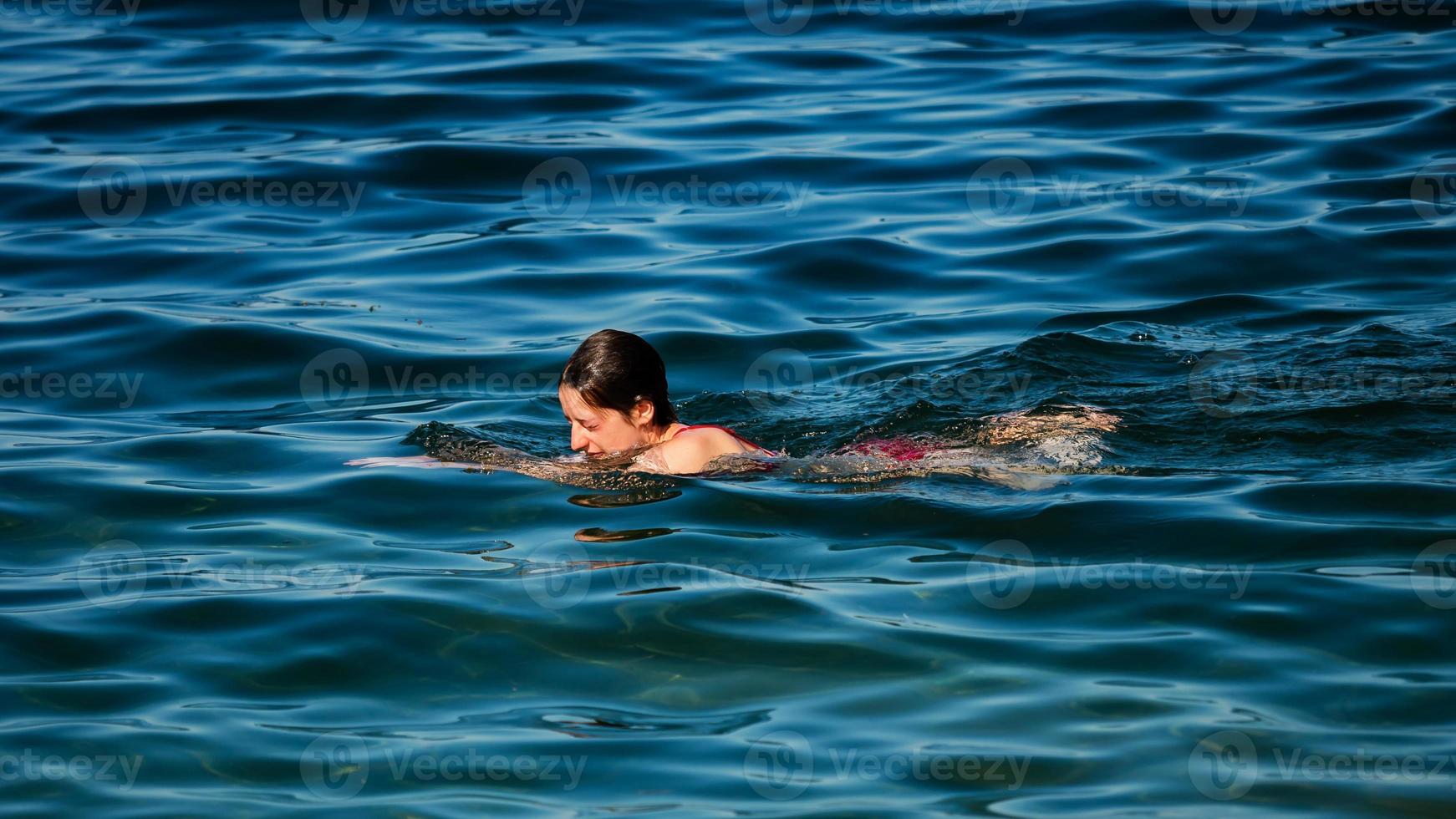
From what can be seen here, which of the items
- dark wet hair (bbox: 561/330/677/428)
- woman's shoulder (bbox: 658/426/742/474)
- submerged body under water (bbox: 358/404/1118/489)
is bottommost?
submerged body under water (bbox: 358/404/1118/489)

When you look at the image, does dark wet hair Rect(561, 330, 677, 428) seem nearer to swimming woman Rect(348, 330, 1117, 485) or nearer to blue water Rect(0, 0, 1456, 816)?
swimming woman Rect(348, 330, 1117, 485)

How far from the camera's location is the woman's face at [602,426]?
282 inches

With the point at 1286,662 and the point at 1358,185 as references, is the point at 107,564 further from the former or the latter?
the point at 1358,185

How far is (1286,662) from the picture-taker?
5324mm

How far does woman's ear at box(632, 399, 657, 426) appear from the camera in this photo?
283 inches

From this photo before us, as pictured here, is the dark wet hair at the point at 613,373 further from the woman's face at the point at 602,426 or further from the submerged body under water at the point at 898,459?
the submerged body under water at the point at 898,459

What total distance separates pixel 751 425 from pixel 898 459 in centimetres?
137

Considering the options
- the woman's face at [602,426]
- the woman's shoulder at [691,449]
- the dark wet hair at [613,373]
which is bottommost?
the woman's shoulder at [691,449]

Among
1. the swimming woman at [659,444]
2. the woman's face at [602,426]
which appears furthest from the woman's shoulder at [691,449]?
the woman's face at [602,426]

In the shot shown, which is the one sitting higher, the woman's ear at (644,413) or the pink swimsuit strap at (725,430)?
the woman's ear at (644,413)

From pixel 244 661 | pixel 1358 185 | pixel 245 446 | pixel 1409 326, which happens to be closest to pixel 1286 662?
pixel 244 661

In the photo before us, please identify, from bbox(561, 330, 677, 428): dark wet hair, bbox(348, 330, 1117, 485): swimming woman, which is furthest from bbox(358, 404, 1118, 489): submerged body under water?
bbox(561, 330, 677, 428): dark wet hair

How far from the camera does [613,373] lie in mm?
7090

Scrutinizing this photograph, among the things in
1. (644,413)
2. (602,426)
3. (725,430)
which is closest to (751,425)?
(725,430)
